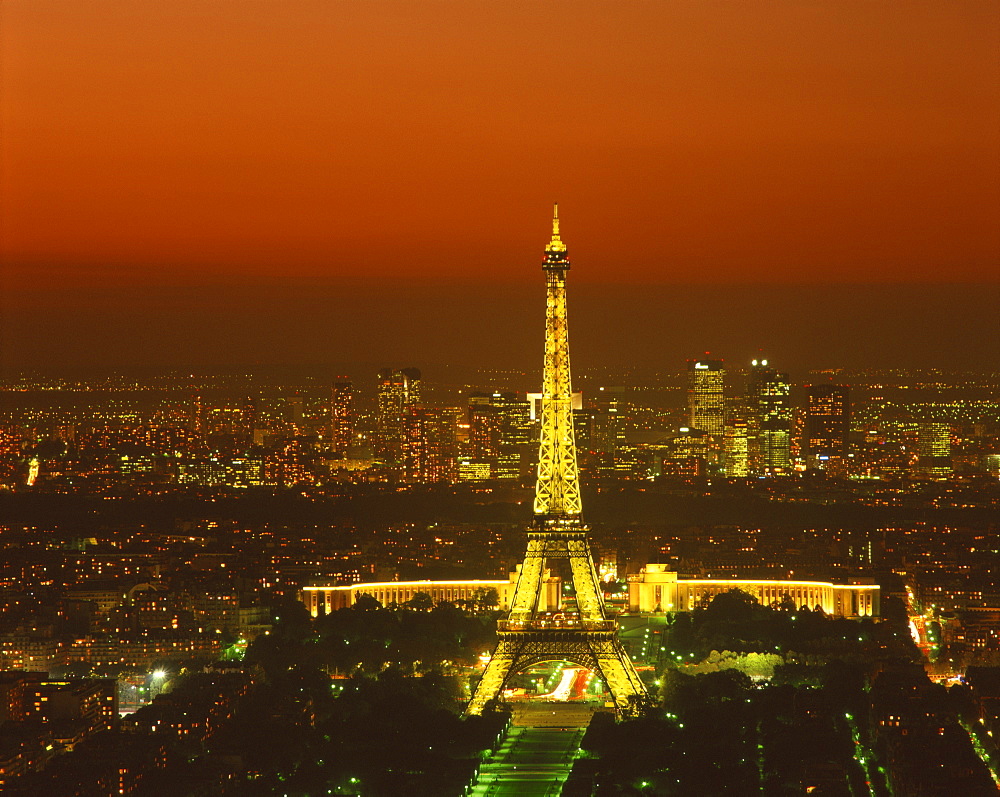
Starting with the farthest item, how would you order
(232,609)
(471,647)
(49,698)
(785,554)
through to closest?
(785,554)
(232,609)
(471,647)
(49,698)

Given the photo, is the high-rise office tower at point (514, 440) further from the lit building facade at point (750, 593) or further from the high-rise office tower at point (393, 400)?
the lit building facade at point (750, 593)

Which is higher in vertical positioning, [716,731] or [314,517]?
[314,517]

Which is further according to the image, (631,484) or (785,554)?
(631,484)

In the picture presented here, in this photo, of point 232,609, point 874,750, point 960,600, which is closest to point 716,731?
point 874,750

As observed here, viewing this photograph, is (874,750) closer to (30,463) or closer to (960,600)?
(960,600)

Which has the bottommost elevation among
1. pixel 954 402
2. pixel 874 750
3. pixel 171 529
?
pixel 874 750

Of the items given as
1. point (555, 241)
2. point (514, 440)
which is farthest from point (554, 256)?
point (514, 440)

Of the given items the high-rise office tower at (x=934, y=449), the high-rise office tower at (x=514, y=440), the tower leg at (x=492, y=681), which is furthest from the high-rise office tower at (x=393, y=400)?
the tower leg at (x=492, y=681)
